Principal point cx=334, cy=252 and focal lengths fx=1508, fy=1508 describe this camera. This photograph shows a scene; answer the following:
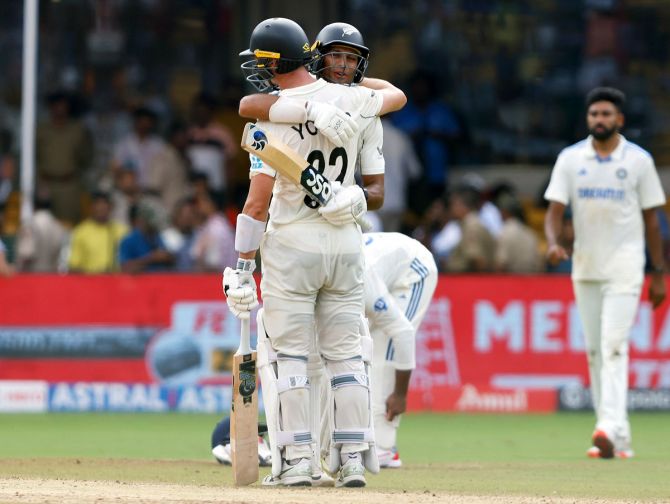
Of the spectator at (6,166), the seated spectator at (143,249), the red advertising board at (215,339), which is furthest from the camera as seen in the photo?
the spectator at (6,166)

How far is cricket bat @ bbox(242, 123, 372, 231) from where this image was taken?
7633 mm

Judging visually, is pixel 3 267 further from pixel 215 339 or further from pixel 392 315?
pixel 392 315

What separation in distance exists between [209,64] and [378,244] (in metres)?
11.2

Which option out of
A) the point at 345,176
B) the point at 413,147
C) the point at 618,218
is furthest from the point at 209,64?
the point at 345,176

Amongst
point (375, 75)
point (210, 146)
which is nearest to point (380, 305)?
point (210, 146)

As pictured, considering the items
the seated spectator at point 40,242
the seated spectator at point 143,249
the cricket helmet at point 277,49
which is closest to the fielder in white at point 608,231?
the cricket helmet at point 277,49

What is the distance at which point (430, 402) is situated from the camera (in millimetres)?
15133

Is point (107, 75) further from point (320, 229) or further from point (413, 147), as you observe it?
point (320, 229)

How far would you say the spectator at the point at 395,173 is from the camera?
17.7 m

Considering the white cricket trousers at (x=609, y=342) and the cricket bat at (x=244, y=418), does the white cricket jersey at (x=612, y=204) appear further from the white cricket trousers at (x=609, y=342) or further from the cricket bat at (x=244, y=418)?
the cricket bat at (x=244, y=418)

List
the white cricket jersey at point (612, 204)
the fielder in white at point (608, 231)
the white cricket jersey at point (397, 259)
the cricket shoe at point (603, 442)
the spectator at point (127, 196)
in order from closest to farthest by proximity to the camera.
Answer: the white cricket jersey at point (397, 259)
the cricket shoe at point (603, 442)
the fielder in white at point (608, 231)
the white cricket jersey at point (612, 204)
the spectator at point (127, 196)

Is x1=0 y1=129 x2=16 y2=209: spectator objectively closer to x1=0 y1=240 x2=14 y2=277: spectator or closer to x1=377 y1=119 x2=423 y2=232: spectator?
x1=0 y1=240 x2=14 y2=277: spectator

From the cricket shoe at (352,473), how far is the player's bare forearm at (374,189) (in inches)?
52.8

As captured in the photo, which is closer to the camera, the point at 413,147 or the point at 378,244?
the point at 378,244
